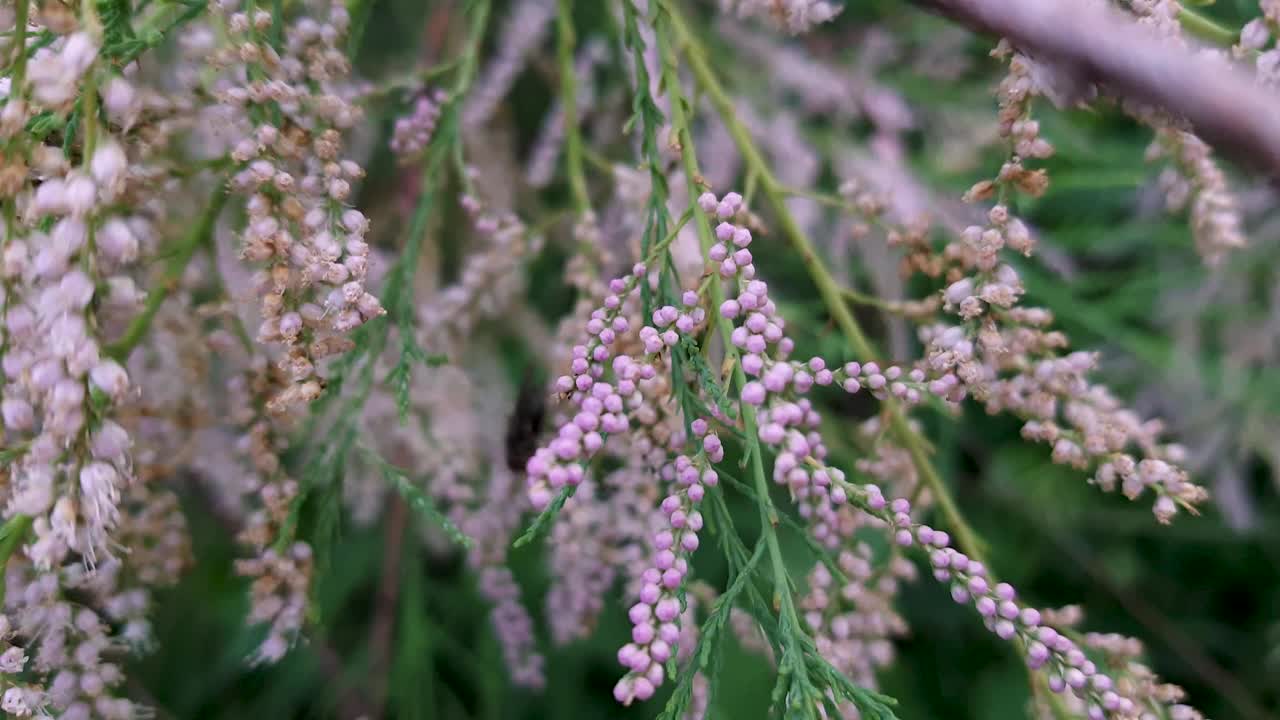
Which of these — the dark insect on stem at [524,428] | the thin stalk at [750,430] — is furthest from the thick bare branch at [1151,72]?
the dark insect on stem at [524,428]

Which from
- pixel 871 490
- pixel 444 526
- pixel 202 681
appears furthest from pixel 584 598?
pixel 202 681

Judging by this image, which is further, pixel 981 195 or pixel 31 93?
pixel 981 195

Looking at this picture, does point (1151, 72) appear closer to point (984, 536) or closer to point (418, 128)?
point (418, 128)

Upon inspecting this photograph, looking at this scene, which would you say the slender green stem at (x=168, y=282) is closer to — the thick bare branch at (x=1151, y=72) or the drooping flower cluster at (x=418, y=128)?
the drooping flower cluster at (x=418, y=128)

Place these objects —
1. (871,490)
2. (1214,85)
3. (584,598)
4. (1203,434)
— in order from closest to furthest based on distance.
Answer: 1. (1214,85)
2. (871,490)
3. (584,598)
4. (1203,434)

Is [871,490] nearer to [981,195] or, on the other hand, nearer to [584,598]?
[981,195]

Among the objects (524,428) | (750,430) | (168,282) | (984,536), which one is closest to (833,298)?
(750,430)

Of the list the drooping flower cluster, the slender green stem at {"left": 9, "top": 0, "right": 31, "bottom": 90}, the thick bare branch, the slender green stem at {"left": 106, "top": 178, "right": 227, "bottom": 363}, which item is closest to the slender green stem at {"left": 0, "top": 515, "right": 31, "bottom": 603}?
the slender green stem at {"left": 106, "top": 178, "right": 227, "bottom": 363}
